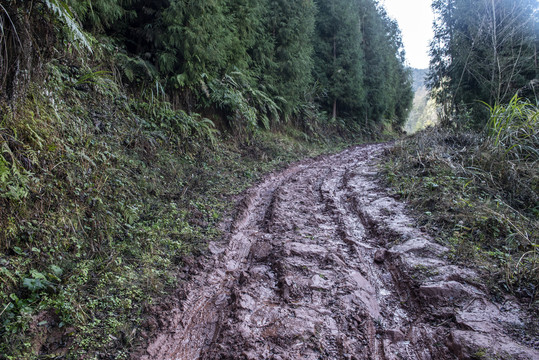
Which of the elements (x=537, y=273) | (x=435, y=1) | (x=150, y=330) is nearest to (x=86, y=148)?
(x=150, y=330)

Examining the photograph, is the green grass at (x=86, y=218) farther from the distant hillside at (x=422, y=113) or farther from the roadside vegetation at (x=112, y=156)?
the distant hillside at (x=422, y=113)

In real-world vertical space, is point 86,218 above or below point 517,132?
above

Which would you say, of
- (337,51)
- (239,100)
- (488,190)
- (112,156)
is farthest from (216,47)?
(337,51)

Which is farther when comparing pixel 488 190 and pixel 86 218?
pixel 488 190

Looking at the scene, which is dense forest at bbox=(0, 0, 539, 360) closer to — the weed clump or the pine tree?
the weed clump

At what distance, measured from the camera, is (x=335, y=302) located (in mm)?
2533

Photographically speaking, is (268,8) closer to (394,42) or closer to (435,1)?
(435,1)

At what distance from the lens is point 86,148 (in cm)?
360

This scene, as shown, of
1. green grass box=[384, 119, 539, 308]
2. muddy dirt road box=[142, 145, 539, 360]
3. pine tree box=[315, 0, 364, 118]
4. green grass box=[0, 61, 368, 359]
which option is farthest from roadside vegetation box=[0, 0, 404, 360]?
pine tree box=[315, 0, 364, 118]

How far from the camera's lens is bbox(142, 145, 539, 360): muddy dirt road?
80.4 inches

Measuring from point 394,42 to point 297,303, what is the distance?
31208mm

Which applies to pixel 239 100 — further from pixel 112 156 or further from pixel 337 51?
pixel 337 51

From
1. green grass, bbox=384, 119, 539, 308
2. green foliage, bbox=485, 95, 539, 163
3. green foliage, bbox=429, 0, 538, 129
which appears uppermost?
green foliage, bbox=429, 0, 538, 129

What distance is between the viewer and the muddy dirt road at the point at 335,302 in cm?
204
